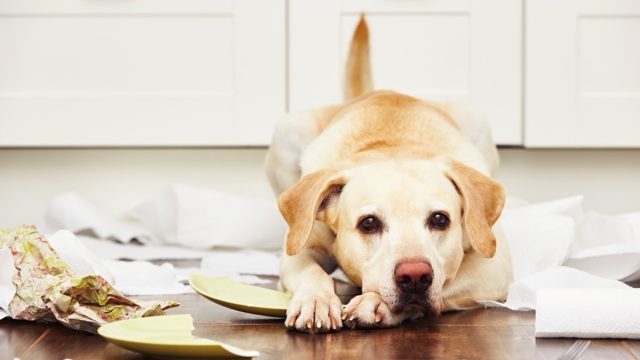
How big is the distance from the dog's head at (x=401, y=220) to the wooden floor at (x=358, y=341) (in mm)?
77

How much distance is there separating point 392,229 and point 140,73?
182 centimetres

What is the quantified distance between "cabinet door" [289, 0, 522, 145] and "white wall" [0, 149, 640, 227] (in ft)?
0.69

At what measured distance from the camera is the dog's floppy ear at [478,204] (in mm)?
1887

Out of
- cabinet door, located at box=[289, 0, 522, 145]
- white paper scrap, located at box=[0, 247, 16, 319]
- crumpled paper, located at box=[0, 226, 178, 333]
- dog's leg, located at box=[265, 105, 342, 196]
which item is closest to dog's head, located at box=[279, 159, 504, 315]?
crumpled paper, located at box=[0, 226, 178, 333]

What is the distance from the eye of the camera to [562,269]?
81.7 inches

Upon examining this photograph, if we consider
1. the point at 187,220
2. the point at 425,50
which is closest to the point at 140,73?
the point at 187,220

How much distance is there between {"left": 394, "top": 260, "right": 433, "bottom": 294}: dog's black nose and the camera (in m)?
1.69

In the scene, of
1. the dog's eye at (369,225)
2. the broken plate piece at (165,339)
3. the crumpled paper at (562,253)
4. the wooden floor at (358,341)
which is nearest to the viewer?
the broken plate piece at (165,339)

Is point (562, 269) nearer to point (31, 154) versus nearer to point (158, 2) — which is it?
point (158, 2)

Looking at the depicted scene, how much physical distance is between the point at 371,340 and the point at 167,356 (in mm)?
343

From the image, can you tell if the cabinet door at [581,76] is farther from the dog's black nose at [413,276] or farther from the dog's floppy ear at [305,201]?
the dog's black nose at [413,276]

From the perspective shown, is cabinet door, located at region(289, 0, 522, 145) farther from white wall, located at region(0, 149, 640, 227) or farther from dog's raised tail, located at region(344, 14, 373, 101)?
dog's raised tail, located at region(344, 14, 373, 101)

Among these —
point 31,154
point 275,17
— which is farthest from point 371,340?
point 31,154

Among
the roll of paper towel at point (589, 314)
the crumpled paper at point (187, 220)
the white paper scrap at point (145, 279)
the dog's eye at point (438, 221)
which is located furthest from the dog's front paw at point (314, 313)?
the crumpled paper at point (187, 220)
